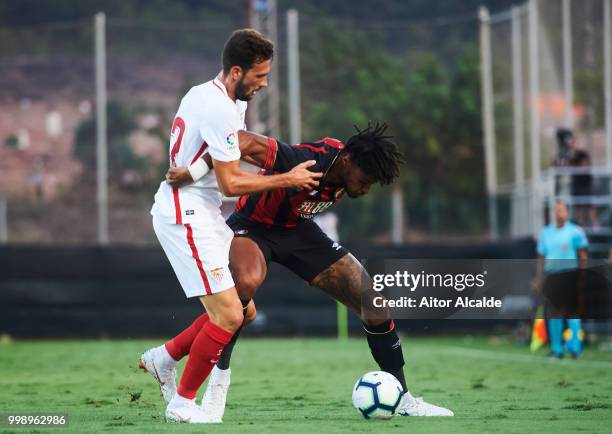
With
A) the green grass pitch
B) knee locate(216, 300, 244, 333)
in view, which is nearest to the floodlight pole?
the green grass pitch

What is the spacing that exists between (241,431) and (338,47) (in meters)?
26.1

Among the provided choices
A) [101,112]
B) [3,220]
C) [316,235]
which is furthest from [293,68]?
[316,235]

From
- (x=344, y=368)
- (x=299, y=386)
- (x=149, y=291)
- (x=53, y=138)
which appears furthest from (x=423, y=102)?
(x=299, y=386)

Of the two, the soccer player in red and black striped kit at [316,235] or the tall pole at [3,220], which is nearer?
the soccer player in red and black striped kit at [316,235]

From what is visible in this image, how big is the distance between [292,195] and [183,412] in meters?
1.70

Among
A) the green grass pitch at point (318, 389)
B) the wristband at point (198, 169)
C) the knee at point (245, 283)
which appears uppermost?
the wristband at point (198, 169)

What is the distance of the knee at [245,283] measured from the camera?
7969mm

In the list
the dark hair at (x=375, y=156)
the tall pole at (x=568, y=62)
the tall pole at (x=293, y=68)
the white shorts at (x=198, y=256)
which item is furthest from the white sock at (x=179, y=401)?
the tall pole at (x=293, y=68)

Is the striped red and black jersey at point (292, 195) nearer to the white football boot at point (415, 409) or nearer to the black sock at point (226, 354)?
the black sock at point (226, 354)

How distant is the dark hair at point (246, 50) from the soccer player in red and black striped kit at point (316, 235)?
67cm

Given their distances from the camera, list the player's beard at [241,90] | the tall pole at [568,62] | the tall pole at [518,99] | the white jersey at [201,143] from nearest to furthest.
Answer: the white jersey at [201,143], the player's beard at [241,90], the tall pole at [568,62], the tall pole at [518,99]

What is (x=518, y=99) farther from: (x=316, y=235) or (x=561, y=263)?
(x=316, y=235)

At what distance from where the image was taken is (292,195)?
8133mm

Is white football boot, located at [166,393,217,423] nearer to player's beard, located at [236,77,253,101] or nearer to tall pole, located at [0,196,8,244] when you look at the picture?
player's beard, located at [236,77,253,101]
